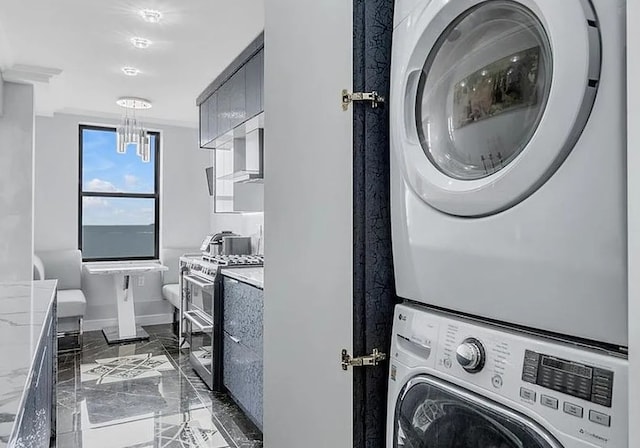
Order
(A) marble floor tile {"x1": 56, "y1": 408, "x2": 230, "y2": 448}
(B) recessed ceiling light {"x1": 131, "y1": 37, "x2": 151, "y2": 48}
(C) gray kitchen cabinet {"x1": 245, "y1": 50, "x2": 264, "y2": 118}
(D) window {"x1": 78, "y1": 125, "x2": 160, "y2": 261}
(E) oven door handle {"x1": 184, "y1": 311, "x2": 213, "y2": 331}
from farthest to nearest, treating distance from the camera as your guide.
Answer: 1. (D) window {"x1": 78, "y1": 125, "x2": 160, "y2": 261}
2. (E) oven door handle {"x1": 184, "y1": 311, "x2": 213, "y2": 331}
3. (B) recessed ceiling light {"x1": 131, "y1": 37, "x2": 151, "y2": 48}
4. (C) gray kitchen cabinet {"x1": 245, "y1": 50, "x2": 264, "y2": 118}
5. (A) marble floor tile {"x1": 56, "y1": 408, "x2": 230, "y2": 448}

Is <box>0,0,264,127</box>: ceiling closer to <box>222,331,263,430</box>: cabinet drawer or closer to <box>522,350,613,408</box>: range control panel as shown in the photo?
<box>222,331,263,430</box>: cabinet drawer

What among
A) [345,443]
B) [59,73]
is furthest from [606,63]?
[59,73]

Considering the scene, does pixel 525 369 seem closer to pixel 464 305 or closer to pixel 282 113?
pixel 464 305

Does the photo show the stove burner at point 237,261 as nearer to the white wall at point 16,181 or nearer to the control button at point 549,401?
the white wall at point 16,181

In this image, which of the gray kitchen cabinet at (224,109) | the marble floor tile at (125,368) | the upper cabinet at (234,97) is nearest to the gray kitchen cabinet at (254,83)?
the upper cabinet at (234,97)

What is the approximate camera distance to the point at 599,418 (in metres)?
0.69

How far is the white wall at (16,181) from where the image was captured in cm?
423

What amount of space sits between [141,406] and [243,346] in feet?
2.96

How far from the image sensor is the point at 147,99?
4.84m

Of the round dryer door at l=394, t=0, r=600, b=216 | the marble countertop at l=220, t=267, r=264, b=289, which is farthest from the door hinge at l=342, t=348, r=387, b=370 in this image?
the marble countertop at l=220, t=267, r=264, b=289

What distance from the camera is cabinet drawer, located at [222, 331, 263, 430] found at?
274 cm

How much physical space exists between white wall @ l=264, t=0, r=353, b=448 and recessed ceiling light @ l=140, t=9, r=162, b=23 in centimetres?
147

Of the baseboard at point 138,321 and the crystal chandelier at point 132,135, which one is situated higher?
Result: the crystal chandelier at point 132,135

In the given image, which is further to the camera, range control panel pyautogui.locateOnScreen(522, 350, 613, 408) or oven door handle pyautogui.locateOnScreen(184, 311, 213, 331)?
oven door handle pyautogui.locateOnScreen(184, 311, 213, 331)
